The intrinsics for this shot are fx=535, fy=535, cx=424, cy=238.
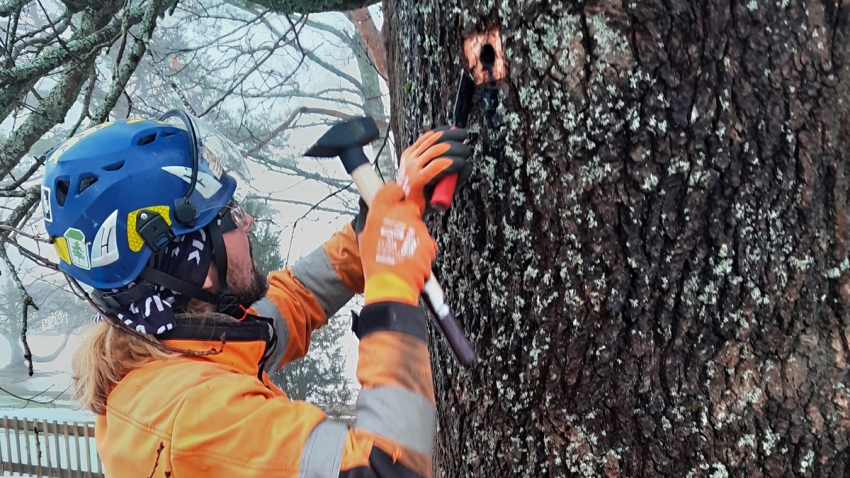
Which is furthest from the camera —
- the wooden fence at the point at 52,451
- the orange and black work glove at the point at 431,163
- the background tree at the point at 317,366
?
the background tree at the point at 317,366

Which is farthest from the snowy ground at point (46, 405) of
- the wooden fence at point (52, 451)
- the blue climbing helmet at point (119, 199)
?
the blue climbing helmet at point (119, 199)

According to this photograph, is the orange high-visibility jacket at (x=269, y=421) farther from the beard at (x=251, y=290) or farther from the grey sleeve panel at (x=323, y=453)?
the beard at (x=251, y=290)

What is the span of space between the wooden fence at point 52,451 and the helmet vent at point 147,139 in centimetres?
808

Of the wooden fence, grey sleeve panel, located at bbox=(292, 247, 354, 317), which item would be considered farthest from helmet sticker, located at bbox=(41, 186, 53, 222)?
the wooden fence

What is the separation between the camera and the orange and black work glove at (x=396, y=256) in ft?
4.32

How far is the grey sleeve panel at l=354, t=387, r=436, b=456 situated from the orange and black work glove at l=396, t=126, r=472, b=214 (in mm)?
482

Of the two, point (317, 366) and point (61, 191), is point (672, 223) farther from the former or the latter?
point (317, 366)

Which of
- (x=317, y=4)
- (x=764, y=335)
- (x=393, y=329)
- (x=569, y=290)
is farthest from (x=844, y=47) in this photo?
(x=317, y=4)

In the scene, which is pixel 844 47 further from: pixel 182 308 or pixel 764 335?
pixel 182 308

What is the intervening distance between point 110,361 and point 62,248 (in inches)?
14.6

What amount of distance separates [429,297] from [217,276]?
0.70 metres

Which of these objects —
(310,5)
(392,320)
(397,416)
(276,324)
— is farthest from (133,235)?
(310,5)

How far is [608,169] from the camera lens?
47.6 inches

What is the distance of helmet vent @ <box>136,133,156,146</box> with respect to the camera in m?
1.60
